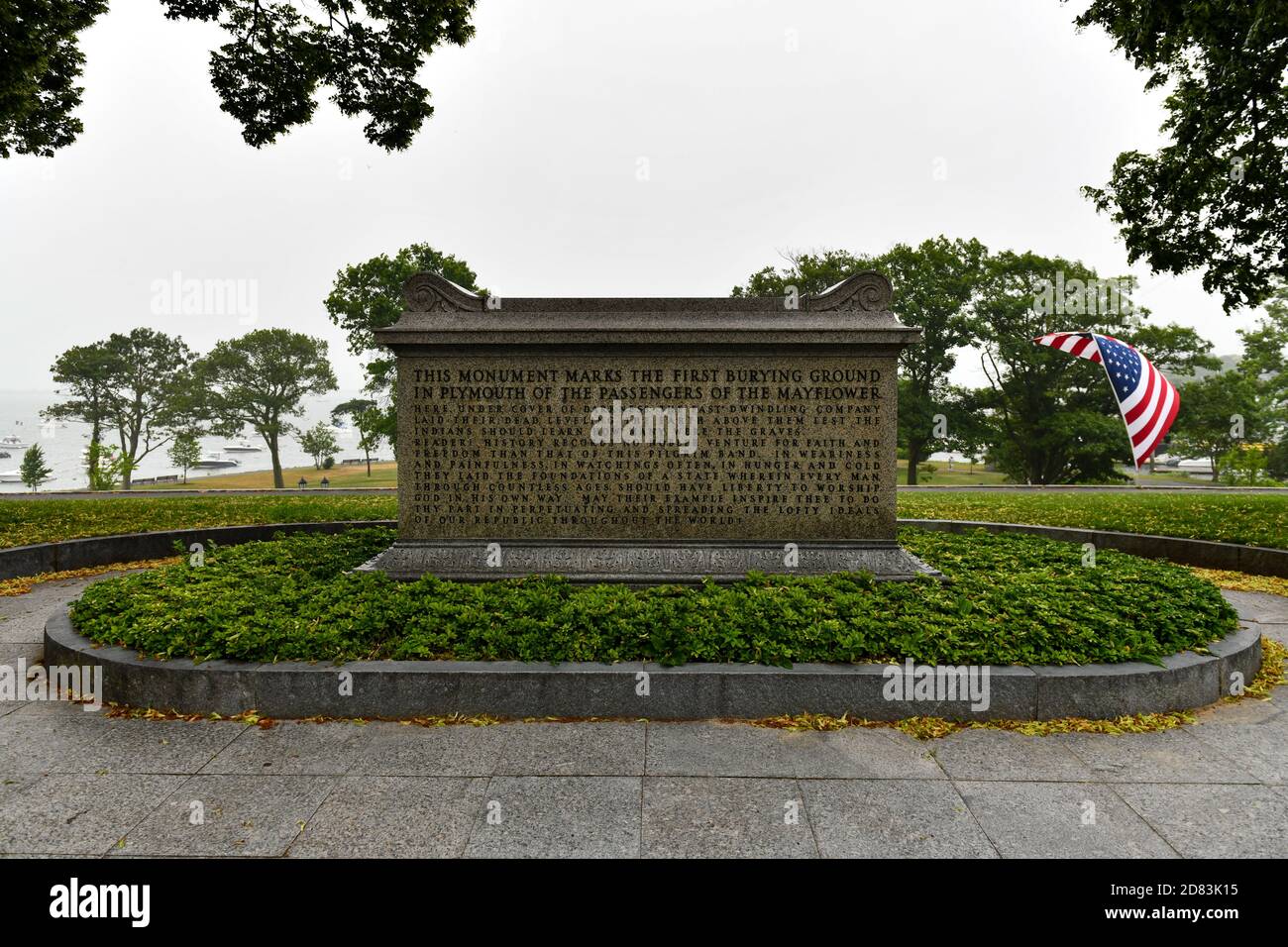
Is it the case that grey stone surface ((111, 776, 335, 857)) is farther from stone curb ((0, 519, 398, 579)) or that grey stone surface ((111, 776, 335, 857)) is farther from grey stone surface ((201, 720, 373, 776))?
stone curb ((0, 519, 398, 579))

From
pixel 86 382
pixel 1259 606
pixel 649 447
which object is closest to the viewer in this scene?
pixel 649 447

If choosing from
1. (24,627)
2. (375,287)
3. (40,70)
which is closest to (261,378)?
(375,287)

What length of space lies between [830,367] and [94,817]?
24.8 ft

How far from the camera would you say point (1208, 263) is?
46.9 feet

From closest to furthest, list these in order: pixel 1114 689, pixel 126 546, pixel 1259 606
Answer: pixel 1114 689 < pixel 1259 606 < pixel 126 546

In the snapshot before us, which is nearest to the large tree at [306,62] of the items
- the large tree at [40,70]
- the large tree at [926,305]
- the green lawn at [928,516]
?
the large tree at [40,70]

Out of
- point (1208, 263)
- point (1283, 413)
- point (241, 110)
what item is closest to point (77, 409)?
point (241, 110)

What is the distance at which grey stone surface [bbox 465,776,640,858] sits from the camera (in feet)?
Result: 11.3

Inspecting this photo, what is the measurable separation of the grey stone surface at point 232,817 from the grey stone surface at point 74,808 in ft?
0.39

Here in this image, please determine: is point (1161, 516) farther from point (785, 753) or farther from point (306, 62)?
point (306, 62)

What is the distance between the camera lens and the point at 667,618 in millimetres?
5844

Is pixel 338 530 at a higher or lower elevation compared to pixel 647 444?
lower

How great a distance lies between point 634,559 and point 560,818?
14.0 feet

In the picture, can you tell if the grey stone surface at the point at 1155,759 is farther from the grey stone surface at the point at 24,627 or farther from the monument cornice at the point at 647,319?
the grey stone surface at the point at 24,627
